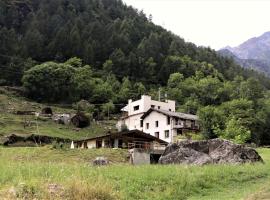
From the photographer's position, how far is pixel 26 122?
84250 millimetres

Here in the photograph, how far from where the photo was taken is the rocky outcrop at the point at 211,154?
105ft

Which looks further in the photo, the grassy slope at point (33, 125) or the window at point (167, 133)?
the window at point (167, 133)

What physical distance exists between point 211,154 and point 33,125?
54.1 meters

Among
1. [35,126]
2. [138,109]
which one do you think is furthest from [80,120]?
[138,109]

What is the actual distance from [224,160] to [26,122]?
58074 millimetres

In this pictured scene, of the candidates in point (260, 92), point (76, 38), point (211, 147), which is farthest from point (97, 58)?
point (211, 147)

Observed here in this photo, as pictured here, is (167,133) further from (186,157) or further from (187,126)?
(186,157)

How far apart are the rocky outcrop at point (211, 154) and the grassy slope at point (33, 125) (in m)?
35.5

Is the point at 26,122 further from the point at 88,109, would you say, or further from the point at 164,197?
the point at 164,197

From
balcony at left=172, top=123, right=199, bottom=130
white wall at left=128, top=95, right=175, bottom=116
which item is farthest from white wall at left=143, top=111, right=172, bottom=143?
white wall at left=128, top=95, right=175, bottom=116

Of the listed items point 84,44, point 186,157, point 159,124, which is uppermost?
point 84,44

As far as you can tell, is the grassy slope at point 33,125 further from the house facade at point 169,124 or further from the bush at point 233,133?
the bush at point 233,133

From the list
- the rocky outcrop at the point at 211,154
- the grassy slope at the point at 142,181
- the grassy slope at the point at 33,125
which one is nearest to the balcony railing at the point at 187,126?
the grassy slope at the point at 33,125

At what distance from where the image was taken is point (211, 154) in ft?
110
